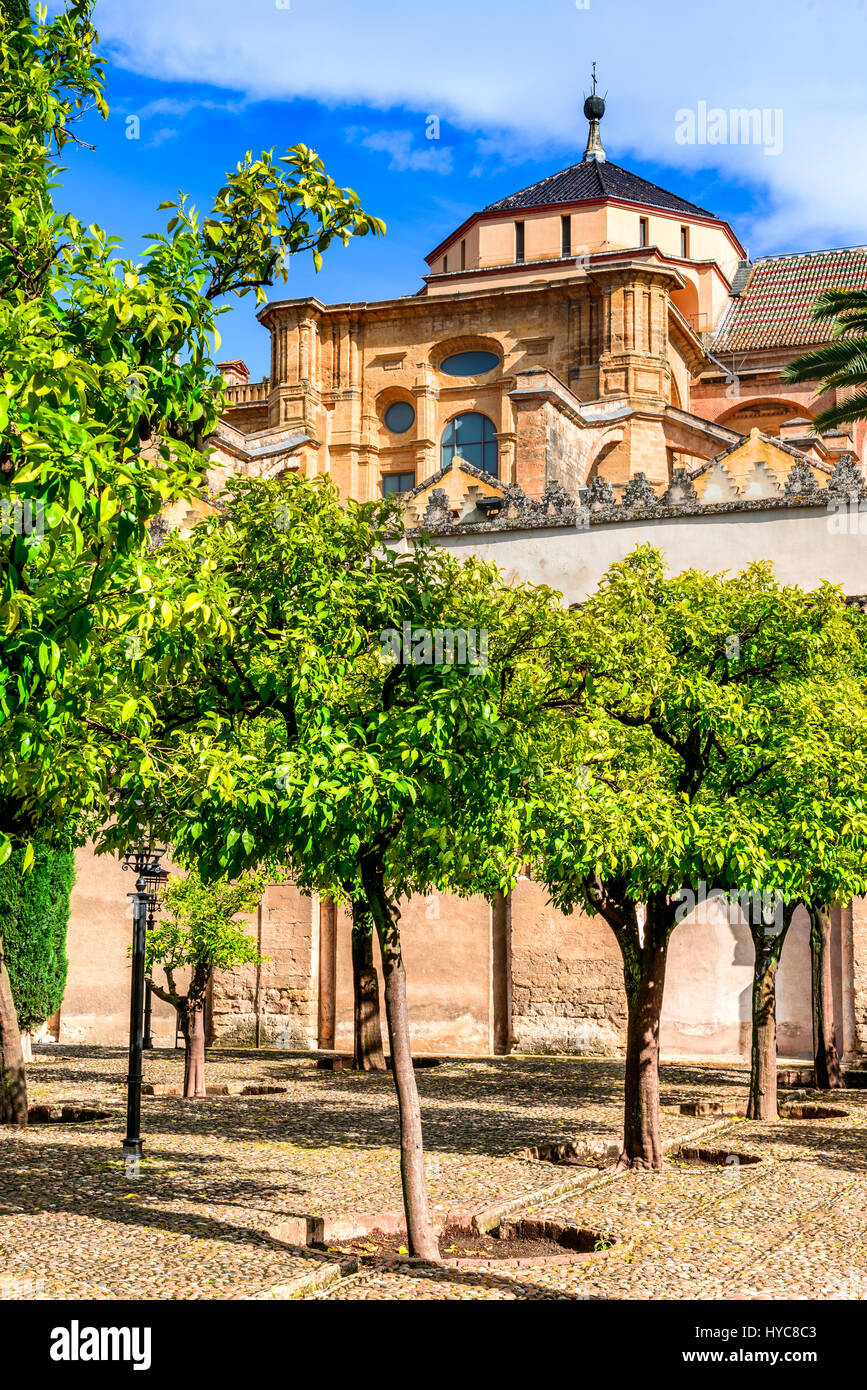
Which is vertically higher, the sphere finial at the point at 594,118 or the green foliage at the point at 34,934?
the sphere finial at the point at 594,118

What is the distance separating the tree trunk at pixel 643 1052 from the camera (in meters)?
12.1

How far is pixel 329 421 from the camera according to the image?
41.7 meters

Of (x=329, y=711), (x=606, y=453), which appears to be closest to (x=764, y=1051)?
(x=329, y=711)

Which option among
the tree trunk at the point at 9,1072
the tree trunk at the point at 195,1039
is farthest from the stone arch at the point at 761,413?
the tree trunk at the point at 9,1072

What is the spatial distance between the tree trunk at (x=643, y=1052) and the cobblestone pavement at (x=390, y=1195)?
36 cm

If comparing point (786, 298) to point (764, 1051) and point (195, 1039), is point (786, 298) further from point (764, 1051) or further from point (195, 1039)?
point (195, 1039)

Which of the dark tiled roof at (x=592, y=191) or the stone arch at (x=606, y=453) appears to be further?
the dark tiled roof at (x=592, y=191)

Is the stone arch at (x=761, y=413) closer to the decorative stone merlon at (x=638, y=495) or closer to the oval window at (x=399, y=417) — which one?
the oval window at (x=399, y=417)

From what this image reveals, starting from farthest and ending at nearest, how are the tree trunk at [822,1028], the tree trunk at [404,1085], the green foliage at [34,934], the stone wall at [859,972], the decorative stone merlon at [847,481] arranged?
the decorative stone merlon at [847,481] < the stone wall at [859,972] < the green foliage at [34,934] < the tree trunk at [822,1028] < the tree trunk at [404,1085]

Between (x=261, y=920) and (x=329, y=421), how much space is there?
2098cm

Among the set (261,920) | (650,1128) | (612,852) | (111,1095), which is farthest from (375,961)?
(612,852)

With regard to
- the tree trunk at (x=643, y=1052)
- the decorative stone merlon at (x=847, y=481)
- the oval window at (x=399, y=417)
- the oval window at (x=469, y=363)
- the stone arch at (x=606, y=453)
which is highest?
the oval window at (x=469, y=363)

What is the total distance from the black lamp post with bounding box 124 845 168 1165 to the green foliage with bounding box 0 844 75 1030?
8.26m

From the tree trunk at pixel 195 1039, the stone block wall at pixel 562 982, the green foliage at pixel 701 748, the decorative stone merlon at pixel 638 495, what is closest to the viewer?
the green foliage at pixel 701 748
